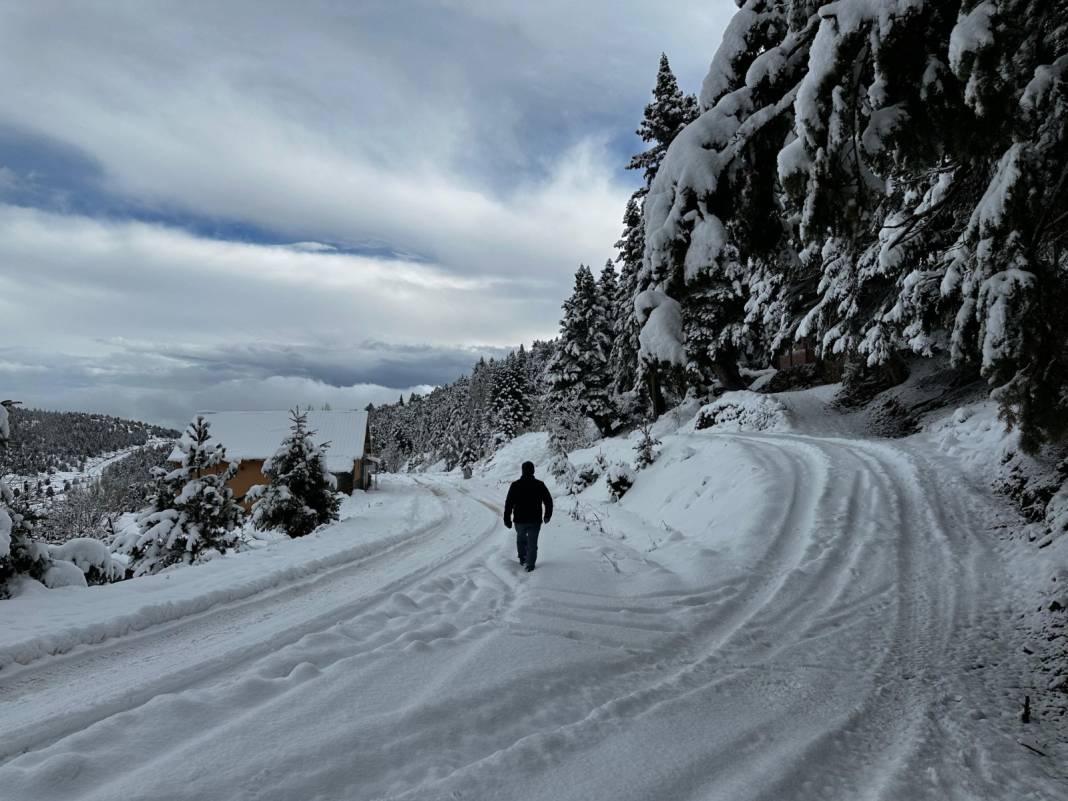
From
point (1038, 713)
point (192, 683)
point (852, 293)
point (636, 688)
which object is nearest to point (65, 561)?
point (192, 683)

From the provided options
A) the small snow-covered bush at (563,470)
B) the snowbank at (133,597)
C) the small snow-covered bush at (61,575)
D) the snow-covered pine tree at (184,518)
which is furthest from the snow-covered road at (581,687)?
the small snow-covered bush at (563,470)

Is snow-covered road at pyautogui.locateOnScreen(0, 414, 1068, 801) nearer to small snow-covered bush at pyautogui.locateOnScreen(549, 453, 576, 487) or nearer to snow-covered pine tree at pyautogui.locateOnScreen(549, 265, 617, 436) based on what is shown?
small snow-covered bush at pyautogui.locateOnScreen(549, 453, 576, 487)

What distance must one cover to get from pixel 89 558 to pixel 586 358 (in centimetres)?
2922

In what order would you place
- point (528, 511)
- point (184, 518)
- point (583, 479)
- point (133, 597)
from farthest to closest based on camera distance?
point (583, 479)
point (184, 518)
point (528, 511)
point (133, 597)

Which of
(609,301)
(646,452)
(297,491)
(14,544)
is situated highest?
(609,301)

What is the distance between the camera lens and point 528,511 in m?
8.61

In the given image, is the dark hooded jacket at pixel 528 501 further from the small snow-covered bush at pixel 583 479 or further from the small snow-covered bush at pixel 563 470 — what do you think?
the small snow-covered bush at pixel 563 470

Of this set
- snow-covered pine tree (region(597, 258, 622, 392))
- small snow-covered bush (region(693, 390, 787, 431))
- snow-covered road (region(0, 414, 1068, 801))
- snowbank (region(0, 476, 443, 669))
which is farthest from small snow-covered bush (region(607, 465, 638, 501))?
snow-covered pine tree (region(597, 258, 622, 392))

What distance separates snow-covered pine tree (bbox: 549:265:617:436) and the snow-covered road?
27.4m

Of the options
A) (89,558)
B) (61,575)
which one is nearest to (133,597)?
(61,575)

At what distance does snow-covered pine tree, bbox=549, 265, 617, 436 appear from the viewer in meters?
35.8

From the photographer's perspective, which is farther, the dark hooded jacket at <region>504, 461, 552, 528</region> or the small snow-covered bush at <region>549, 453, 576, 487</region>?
the small snow-covered bush at <region>549, 453, 576, 487</region>

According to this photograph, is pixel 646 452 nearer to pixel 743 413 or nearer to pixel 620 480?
pixel 620 480

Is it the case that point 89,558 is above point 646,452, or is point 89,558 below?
below
